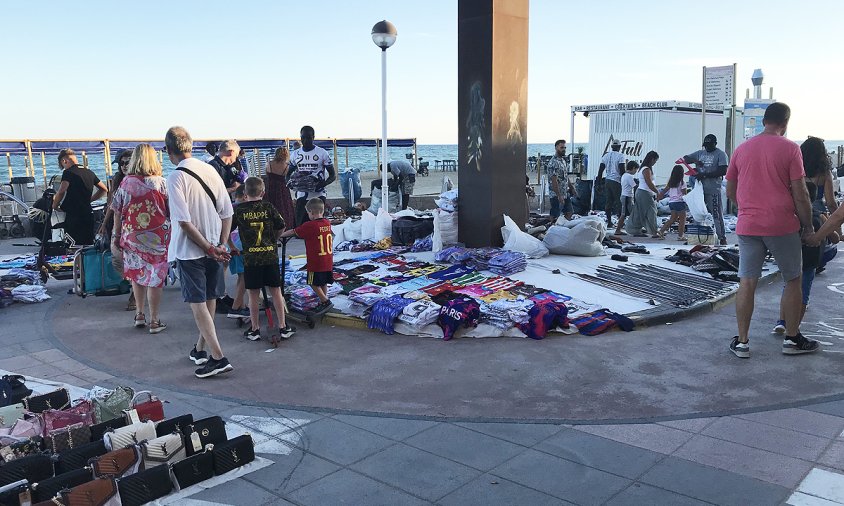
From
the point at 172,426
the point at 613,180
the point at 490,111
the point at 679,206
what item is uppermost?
the point at 490,111

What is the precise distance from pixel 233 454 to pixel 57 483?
0.89m

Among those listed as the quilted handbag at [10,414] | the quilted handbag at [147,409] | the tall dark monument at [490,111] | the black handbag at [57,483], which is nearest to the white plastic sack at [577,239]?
the tall dark monument at [490,111]

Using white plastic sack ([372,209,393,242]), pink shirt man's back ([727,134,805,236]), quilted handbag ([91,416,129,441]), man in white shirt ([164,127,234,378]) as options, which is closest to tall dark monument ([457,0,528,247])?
white plastic sack ([372,209,393,242])

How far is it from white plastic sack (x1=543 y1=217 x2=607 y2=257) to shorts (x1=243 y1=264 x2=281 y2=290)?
4533 millimetres

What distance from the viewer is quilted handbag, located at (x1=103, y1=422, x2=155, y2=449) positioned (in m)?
3.88

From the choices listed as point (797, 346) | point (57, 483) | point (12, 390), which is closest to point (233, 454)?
point (57, 483)

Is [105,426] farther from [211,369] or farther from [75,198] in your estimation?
[75,198]

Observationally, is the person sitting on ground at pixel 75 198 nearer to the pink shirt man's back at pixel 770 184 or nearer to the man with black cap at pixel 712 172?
the pink shirt man's back at pixel 770 184

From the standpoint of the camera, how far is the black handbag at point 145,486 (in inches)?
138

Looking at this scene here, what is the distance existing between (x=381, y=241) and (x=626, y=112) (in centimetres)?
1484

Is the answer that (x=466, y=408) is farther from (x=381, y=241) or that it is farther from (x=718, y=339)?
(x=381, y=241)

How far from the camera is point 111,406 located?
14.7 ft

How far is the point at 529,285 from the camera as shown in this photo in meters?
8.00

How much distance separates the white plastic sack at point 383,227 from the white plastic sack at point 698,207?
621 centimetres
